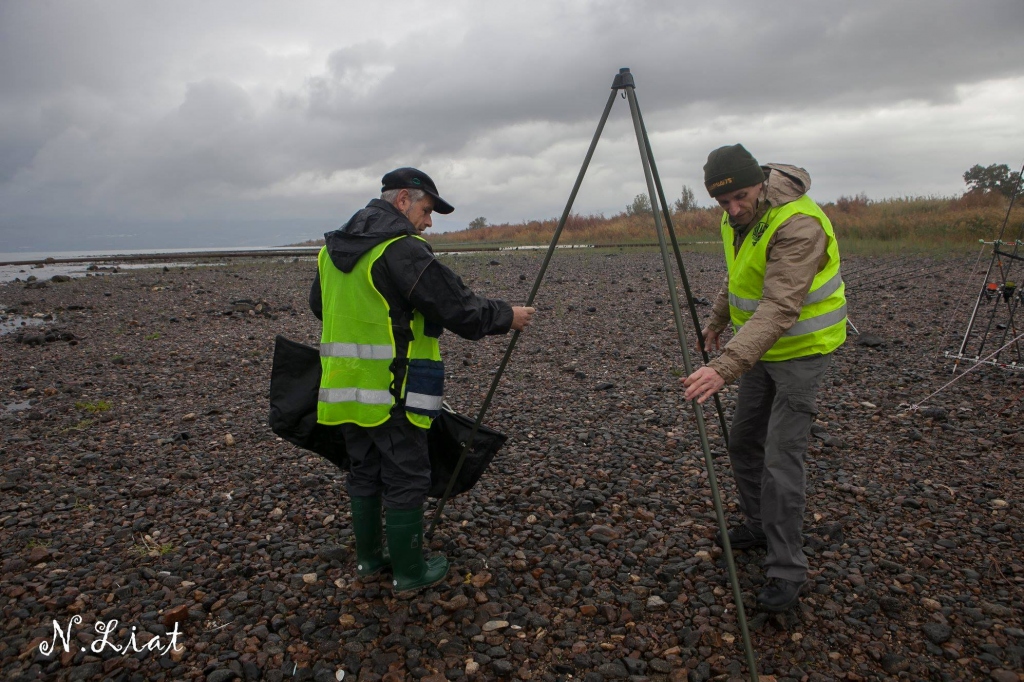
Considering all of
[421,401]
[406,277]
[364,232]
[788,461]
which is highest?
[364,232]

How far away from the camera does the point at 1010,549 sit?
404 cm

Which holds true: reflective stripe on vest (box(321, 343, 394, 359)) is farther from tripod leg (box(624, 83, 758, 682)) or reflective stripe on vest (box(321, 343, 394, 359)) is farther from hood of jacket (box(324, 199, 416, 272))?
tripod leg (box(624, 83, 758, 682))

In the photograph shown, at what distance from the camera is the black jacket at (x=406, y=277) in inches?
130

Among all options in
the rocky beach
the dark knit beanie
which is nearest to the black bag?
the rocky beach

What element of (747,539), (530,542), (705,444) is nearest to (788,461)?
(705,444)

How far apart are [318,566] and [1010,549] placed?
14.1 feet

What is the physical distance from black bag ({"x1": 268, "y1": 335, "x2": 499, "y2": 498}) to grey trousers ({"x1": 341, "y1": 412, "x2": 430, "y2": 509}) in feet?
0.95

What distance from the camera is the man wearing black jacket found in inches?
131

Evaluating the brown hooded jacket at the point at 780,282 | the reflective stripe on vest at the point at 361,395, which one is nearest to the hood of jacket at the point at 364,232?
the reflective stripe on vest at the point at 361,395

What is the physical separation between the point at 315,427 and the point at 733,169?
9.05 feet

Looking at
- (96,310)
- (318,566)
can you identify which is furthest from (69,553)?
(96,310)

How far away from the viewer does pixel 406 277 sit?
329cm

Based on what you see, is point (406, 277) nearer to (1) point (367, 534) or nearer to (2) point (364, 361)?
(2) point (364, 361)

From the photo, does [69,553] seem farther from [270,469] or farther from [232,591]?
[270,469]
